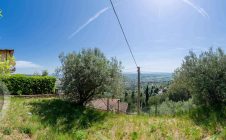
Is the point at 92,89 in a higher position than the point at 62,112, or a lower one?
higher

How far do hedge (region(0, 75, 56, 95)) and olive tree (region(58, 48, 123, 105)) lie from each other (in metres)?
5.24

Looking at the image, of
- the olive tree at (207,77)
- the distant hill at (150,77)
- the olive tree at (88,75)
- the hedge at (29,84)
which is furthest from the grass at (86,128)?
the hedge at (29,84)

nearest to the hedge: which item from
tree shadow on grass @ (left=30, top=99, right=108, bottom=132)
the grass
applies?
tree shadow on grass @ (left=30, top=99, right=108, bottom=132)

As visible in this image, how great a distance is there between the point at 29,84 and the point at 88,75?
308 inches

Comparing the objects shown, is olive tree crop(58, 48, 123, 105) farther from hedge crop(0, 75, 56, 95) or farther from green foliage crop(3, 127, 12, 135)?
green foliage crop(3, 127, 12, 135)

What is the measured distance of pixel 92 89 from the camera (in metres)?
13.4

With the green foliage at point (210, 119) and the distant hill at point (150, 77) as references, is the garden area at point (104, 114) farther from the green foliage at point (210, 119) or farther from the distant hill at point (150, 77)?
the distant hill at point (150, 77)

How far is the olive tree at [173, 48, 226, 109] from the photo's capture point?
9.20m

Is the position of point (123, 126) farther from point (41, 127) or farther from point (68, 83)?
point (68, 83)

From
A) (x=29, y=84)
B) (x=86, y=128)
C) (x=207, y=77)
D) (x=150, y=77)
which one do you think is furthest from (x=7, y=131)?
(x=150, y=77)

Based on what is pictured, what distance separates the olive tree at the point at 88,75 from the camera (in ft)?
41.9

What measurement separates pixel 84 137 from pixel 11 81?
39.8ft

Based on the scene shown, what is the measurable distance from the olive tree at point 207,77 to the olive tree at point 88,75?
15.3ft

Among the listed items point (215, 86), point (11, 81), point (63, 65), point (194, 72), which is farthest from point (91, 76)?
point (11, 81)
